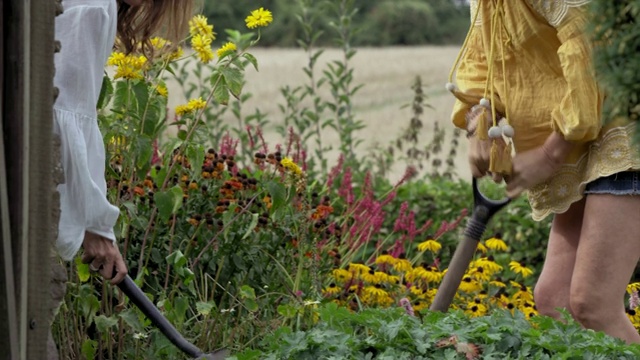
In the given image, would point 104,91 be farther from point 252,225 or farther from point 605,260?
point 605,260

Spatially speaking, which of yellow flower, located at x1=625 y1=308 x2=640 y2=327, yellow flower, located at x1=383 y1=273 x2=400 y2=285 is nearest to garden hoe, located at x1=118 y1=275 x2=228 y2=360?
yellow flower, located at x1=383 y1=273 x2=400 y2=285

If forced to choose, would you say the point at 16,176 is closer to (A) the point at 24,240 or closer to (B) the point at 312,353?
(A) the point at 24,240

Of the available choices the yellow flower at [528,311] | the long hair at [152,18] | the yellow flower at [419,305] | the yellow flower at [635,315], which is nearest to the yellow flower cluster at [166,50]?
the long hair at [152,18]

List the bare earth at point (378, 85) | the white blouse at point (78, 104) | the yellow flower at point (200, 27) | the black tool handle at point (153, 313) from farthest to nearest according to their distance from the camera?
the bare earth at point (378, 85), the yellow flower at point (200, 27), the black tool handle at point (153, 313), the white blouse at point (78, 104)

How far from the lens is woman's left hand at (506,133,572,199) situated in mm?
3410

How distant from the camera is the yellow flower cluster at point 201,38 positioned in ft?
12.7

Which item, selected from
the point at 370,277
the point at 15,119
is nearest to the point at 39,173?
the point at 15,119

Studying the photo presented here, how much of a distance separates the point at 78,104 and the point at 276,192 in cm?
122

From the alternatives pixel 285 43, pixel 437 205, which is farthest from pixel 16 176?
pixel 285 43

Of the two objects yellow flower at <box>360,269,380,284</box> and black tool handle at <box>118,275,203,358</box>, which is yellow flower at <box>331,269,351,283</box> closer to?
yellow flower at <box>360,269,380,284</box>

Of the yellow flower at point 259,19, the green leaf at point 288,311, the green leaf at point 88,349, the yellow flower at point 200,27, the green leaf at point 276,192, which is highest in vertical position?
the yellow flower at point 259,19

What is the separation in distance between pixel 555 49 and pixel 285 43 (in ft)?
38.3

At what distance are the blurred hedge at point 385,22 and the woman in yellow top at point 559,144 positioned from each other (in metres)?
11.4

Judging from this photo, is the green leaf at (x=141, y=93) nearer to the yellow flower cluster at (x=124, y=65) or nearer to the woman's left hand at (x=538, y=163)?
the yellow flower cluster at (x=124, y=65)
